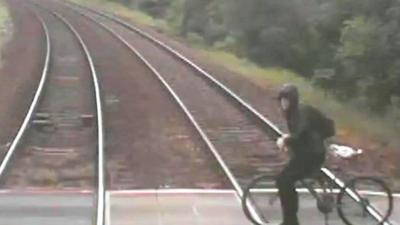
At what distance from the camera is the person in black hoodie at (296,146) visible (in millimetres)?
10391

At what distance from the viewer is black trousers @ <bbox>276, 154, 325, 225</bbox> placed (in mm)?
10547

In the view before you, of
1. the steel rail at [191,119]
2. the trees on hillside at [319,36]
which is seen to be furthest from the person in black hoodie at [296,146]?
the trees on hillside at [319,36]

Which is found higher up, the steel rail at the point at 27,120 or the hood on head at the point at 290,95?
the hood on head at the point at 290,95

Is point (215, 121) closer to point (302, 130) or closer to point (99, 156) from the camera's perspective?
point (99, 156)

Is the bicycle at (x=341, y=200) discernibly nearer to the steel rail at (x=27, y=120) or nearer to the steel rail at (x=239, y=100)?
the steel rail at (x=239, y=100)

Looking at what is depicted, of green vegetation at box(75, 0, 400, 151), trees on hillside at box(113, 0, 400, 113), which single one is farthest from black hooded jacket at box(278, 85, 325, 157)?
trees on hillside at box(113, 0, 400, 113)

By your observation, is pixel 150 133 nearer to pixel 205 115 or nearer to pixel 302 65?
pixel 205 115

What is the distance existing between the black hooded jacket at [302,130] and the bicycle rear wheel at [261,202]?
0.86 metres

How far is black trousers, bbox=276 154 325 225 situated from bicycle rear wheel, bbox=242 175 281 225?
60 cm

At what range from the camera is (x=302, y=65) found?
37219mm

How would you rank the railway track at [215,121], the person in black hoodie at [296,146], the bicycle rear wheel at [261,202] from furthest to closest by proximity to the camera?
the railway track at [215,121], the bicycle rear wheel at [261,202], the person in black hoodie at [296,146]

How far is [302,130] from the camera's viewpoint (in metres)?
10.4

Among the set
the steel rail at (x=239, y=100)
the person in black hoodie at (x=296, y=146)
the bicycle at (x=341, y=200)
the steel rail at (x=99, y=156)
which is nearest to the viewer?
the person in black hoodie at (x=296, y=146)

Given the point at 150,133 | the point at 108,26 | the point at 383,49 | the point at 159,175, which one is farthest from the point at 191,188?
the point at 108,26
